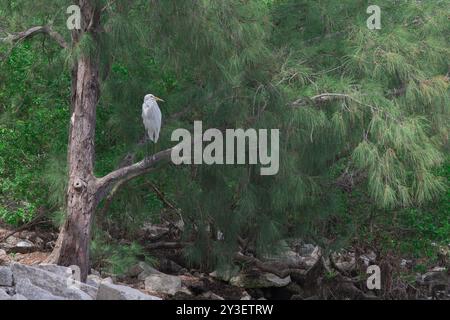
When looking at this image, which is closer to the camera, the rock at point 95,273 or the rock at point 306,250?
the rock at point 95,273

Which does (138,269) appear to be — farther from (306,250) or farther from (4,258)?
(306,250)

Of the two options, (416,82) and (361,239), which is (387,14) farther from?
(361,239)

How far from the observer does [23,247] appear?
338 inches

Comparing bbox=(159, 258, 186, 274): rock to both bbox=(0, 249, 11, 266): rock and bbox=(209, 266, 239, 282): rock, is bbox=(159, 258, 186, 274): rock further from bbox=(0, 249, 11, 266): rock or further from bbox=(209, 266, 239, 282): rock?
bbox=(0, 249, 11, 266): rock

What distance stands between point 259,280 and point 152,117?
10.1 ft

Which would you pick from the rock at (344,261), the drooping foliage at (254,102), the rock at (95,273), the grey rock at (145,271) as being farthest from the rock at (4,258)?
the rock at (344,261)

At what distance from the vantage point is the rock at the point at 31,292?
206 inches

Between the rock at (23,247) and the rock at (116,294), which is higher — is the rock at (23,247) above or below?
above

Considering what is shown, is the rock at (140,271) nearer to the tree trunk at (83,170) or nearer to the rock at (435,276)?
the tree trunk at (83,170)

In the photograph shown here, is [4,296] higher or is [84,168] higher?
[84,168]

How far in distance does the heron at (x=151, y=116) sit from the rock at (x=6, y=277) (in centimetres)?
170

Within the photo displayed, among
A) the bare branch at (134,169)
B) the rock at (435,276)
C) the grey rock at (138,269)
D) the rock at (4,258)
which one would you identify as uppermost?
the bare branch at (134,169)

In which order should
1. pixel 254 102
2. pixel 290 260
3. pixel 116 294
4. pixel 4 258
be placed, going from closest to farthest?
pixel 116 294 < pixel 254 102 < pixel 4 258 < pixel 290 260

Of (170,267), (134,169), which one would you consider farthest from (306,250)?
(134,169)
